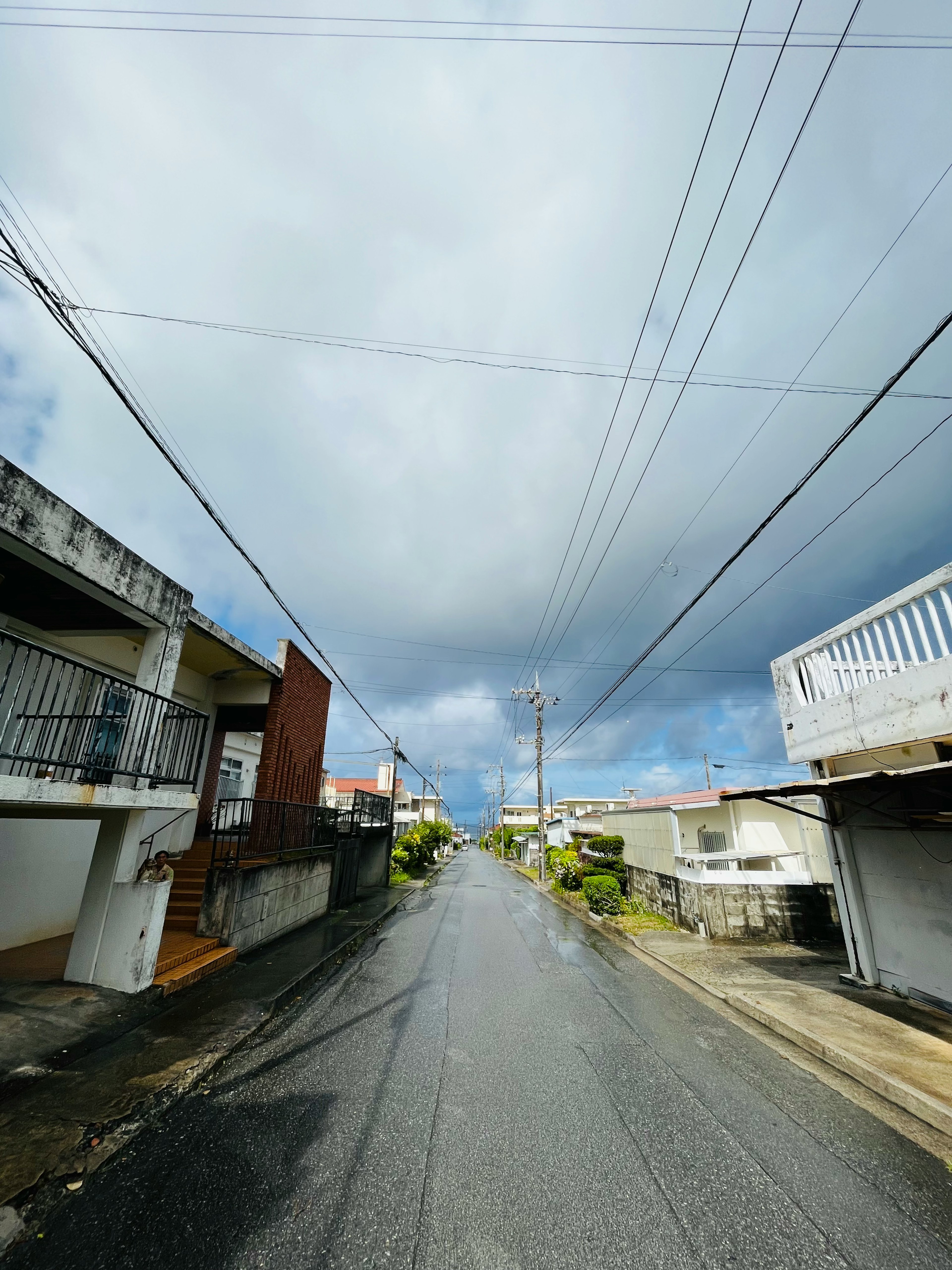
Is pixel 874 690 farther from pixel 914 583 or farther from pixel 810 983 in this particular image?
pixel 810 983

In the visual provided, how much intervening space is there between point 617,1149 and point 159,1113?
11.3 ft

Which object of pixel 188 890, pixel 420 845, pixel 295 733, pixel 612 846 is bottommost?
pixel 188 890

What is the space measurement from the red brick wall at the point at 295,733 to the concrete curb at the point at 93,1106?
5.51 meters

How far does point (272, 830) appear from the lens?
10531 millimetres

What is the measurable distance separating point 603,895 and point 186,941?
11.6 m

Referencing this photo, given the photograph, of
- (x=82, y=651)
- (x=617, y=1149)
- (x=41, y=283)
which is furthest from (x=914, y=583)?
(x=82, y=651)

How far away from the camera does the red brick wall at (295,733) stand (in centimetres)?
1230

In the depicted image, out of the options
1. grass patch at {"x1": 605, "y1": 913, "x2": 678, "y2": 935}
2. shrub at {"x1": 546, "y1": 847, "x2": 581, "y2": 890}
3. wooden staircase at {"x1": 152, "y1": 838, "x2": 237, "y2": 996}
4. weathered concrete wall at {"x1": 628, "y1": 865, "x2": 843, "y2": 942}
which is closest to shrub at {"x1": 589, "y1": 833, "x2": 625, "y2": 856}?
shrub at {"x1": 546, "y1": 847, "x2": 581, "y2": 890}

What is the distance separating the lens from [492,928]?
13.2 metres

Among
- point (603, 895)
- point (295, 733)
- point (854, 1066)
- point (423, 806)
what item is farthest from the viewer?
point (423, 806)

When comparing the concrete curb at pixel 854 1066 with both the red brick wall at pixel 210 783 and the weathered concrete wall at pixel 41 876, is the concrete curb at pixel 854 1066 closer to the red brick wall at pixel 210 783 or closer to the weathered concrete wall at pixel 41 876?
the weathered concrete wall at pixel 41 876

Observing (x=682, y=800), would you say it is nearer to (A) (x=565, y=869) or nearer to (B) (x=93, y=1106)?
(A) (x=565, y=869)

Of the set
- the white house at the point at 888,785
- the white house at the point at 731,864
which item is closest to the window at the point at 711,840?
the white house at the point at 731,864

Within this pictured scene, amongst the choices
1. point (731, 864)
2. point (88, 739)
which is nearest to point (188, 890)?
point (88, 739)
